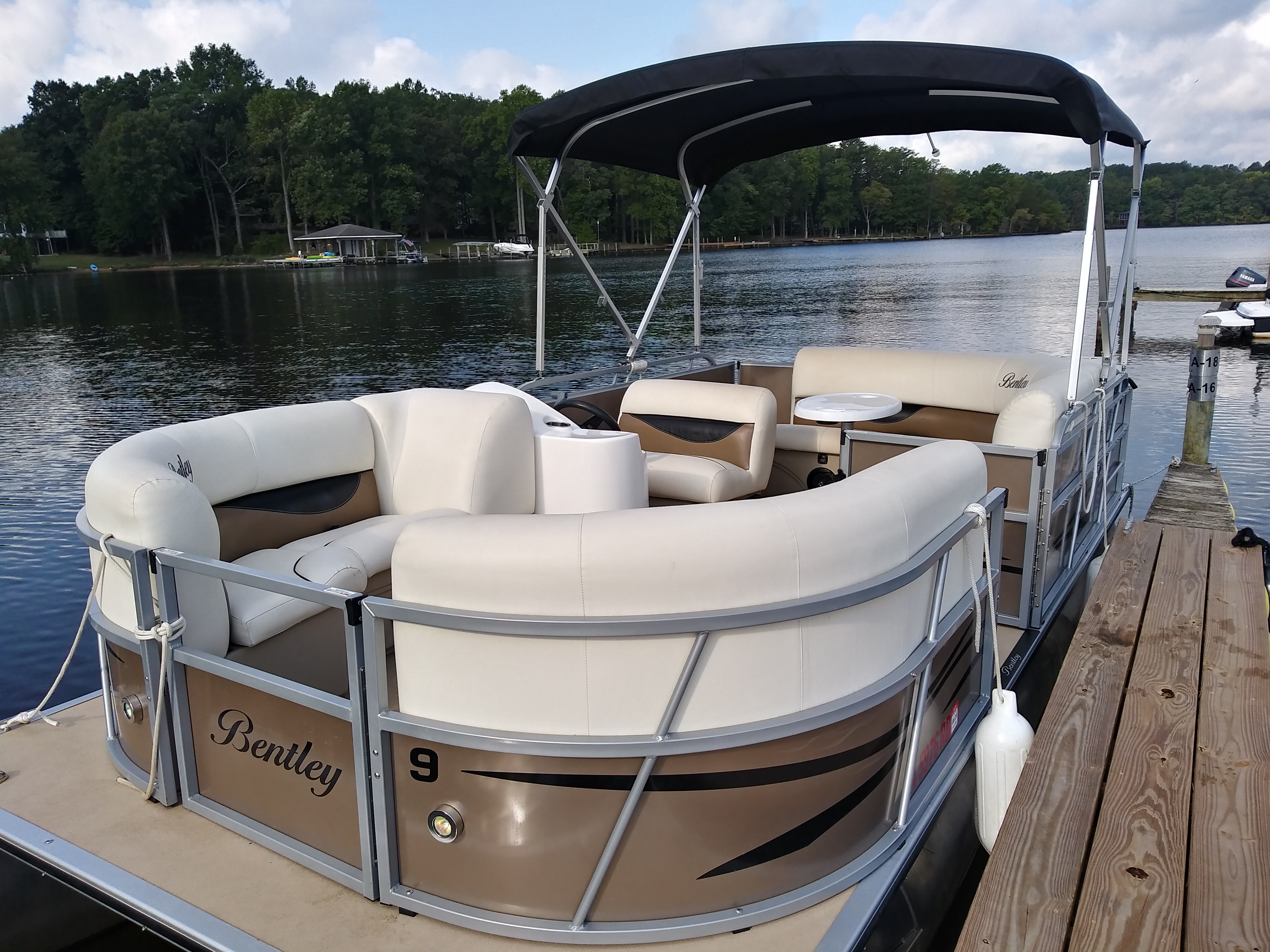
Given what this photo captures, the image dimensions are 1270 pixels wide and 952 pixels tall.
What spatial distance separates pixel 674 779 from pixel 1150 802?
1.13m

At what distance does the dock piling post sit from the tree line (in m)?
51.5

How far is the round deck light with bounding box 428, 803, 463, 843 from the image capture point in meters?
2.01

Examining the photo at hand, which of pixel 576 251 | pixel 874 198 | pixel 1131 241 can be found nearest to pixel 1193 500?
pixel 1131 241

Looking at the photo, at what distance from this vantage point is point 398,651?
2008mm

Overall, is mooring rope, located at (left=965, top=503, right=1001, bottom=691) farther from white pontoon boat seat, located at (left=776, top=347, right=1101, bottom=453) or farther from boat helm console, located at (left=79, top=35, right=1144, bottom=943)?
white pontoon boat seat, located at (left=776, top=347, right=1101, bottom=453)

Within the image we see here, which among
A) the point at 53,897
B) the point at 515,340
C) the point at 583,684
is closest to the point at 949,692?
the point at 583,684

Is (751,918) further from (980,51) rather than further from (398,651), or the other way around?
(980,51)

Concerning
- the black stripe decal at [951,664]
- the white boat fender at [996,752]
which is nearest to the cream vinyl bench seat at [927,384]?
the black stripe decal at [951,664]

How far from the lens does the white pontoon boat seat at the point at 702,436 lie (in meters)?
4.51

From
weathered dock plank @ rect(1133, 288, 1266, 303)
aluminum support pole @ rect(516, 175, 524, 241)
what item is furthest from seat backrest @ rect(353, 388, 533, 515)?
aluminum support pole @ rect(516, 175, 524, 241)

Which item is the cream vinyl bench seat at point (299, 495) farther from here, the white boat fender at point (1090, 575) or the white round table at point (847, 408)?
the white boat fender at point (1090, 575)

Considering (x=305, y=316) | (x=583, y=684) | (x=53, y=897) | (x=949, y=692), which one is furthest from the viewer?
(x=305, y=316)

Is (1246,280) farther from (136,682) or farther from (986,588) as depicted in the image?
(136,682)

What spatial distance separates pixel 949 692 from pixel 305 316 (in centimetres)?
2775
